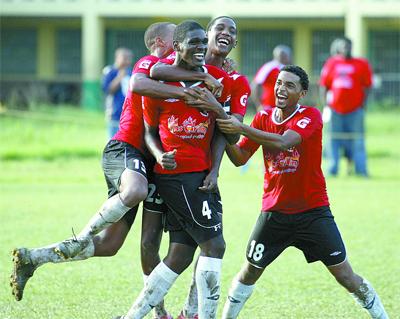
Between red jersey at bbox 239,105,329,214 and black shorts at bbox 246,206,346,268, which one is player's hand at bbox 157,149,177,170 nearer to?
red jersey at bbox 239,105,329,214

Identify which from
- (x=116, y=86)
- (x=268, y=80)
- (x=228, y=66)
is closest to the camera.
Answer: (x=228, y=66)

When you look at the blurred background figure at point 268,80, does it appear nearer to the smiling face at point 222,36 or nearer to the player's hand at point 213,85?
the smiling face at point 222,36

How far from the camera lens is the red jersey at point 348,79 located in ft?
58.5

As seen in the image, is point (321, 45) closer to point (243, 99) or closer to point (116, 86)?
point (116, 86)

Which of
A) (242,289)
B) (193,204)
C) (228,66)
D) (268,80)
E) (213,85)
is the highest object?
(228,66)

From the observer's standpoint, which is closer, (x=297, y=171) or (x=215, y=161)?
(x=215, y=161)

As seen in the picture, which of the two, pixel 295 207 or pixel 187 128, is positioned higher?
pixel 187 128

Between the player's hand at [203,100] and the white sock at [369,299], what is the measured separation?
1.55 m

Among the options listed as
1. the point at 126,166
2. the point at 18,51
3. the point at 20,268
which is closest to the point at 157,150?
the point at 126,166

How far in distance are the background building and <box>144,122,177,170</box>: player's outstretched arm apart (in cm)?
2733

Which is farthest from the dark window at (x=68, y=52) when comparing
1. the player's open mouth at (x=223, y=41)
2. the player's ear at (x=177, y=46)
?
the player's ear at (x=177, y=46)

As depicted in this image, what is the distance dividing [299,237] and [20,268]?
6.07 ft

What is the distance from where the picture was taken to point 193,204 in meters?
6.55

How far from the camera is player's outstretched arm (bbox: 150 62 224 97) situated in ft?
21.4
